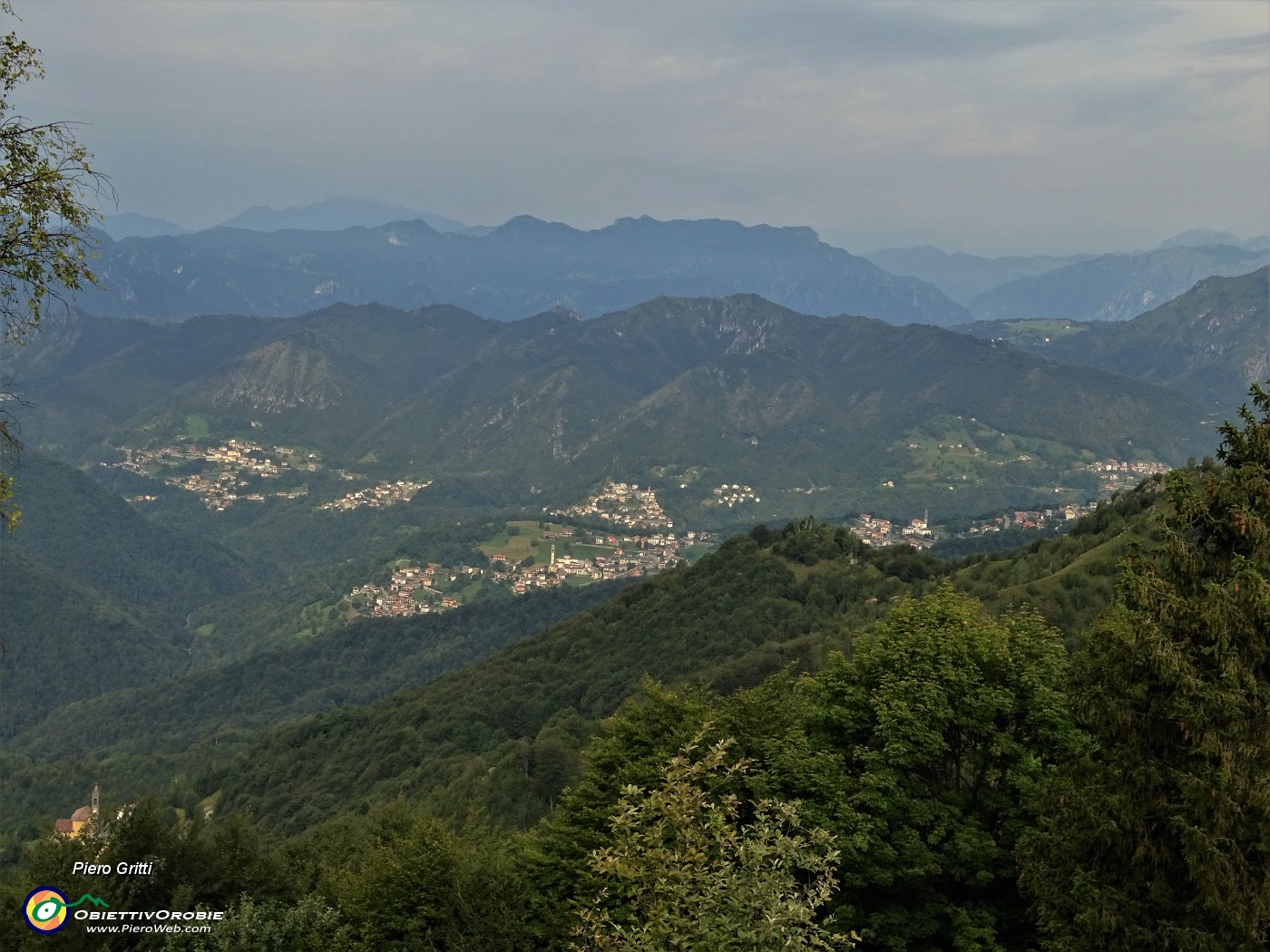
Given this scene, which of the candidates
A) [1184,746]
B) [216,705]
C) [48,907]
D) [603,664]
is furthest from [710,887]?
[216,705]

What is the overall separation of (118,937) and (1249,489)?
26.9 m

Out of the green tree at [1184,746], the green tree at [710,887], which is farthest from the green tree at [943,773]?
the green tree at [710,887]

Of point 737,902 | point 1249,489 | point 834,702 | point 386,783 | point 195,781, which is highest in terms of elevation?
point 1249,489

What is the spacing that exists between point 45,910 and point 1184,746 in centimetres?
2556

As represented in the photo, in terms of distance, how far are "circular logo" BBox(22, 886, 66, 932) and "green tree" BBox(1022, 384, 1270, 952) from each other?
22331 mm

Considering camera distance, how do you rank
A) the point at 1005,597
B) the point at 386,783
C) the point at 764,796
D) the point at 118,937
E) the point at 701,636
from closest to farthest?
the point at 118,937 < the point at 764,796 < the point at 1005,597 < the point at 386,783 < the point at 701,636

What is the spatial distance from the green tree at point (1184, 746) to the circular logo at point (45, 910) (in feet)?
73.3

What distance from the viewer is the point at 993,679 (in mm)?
26141

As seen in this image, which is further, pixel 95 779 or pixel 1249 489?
pixel 95 779

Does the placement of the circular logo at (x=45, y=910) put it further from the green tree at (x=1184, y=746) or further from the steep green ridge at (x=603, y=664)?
the steep green ridge at (x=603, y=664)

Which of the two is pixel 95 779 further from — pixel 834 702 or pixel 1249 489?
pixel 1249 489

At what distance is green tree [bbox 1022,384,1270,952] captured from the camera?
14.7 m

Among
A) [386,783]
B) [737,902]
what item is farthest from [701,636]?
[737,902]

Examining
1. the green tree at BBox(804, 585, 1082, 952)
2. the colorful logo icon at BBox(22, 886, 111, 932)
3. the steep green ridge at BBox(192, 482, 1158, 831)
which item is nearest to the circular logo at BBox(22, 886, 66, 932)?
the colorful logo icon at BBox(22, 886, 111, 932)
